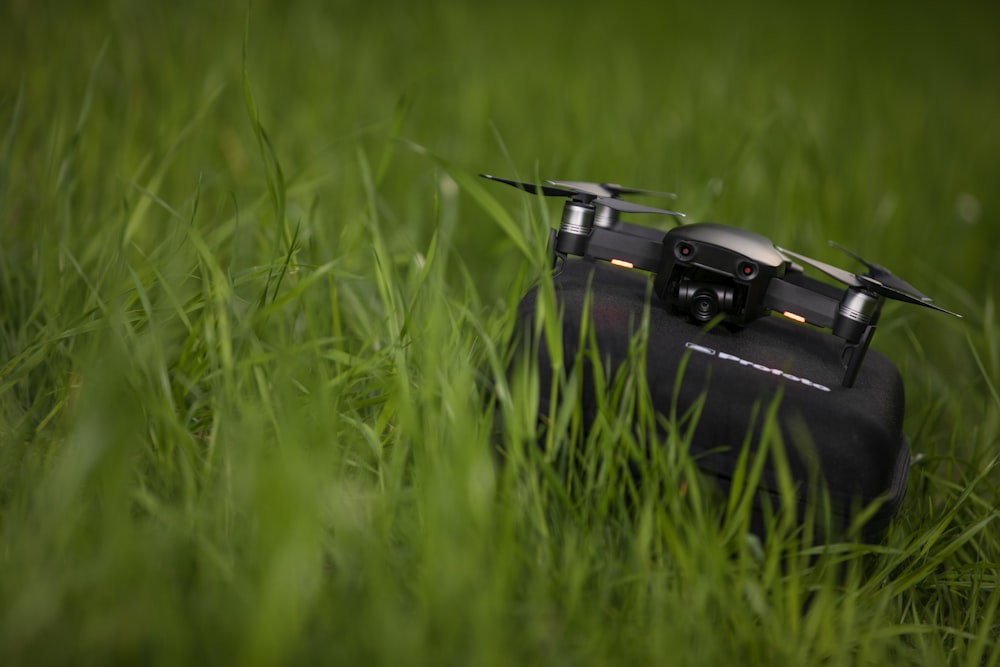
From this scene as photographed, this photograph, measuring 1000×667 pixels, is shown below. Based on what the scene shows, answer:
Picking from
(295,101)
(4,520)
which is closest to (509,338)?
(4,520)

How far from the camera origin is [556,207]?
247cm

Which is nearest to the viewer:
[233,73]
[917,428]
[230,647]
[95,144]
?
[230,647]

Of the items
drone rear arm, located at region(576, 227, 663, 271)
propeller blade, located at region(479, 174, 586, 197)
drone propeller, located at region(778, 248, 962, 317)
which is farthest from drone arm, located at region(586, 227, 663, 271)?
drone propeller, located at region(778, 248, 962, 317)

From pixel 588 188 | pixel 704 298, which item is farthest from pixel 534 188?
pixel 704 298

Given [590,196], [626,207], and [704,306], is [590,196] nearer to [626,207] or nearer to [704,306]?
[626,207]

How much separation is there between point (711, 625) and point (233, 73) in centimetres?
243

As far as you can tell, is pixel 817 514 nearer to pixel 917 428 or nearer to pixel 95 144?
pixel 917 428

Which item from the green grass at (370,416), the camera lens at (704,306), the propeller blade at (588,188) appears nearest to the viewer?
the green grass at (370,416)

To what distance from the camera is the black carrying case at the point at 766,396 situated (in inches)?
44.5

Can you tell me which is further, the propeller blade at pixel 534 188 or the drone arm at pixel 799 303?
the propeller blade at pixel 534 188

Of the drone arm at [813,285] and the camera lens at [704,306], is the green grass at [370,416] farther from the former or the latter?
the drone arm at [813,285]

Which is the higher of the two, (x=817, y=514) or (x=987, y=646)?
(x=817, y=514)

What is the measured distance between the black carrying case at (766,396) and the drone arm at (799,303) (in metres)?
0.05

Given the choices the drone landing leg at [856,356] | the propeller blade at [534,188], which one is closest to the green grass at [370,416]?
the propeller blade at [534,188]
